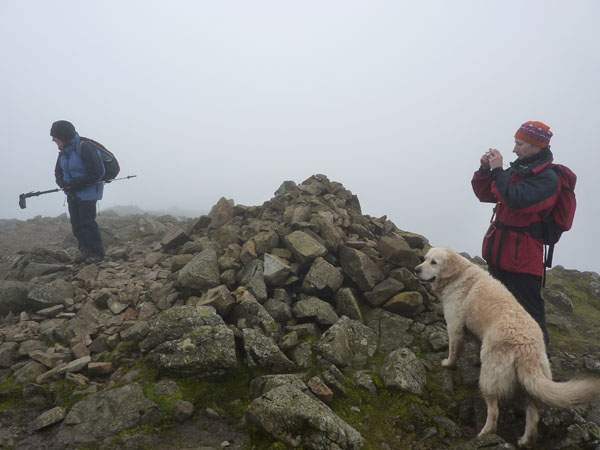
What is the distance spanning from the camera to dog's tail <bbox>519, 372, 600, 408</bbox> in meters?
3.65

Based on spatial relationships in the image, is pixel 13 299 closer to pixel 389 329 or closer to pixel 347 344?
pixel 347 344

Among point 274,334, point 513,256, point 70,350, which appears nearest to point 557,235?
point 513,256

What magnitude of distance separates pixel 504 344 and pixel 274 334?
420 centimetres

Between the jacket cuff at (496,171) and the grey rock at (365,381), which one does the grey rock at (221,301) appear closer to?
the grey rock at (365,381)

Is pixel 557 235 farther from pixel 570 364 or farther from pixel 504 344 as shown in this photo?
pixel 570 364

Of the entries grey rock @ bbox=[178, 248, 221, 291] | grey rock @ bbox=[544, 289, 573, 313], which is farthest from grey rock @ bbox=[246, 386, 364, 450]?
grey rock @ bbox=[544, 289, 573, 313]

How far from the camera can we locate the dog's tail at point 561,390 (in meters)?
3.65

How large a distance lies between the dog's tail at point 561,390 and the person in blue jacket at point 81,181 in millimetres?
12667

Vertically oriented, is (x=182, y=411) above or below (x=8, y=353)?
below

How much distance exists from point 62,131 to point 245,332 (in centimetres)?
967

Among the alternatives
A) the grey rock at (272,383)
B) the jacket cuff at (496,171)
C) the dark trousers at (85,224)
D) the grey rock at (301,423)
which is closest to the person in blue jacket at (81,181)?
the dark trousers at (85,224)

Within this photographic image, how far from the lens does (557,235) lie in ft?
18.1

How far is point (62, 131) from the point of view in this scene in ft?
33.6

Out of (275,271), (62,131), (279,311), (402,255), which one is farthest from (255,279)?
(62,131)
